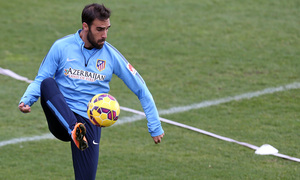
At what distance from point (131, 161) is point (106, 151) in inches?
21.5

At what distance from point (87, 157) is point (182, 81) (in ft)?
17.1

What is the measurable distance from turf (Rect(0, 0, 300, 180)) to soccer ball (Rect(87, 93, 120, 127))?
1647mm

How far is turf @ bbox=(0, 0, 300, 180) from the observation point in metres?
6.95

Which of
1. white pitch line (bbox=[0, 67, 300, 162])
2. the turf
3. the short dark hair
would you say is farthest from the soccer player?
white pitch line (bbox=[0, 67, 300, 162])

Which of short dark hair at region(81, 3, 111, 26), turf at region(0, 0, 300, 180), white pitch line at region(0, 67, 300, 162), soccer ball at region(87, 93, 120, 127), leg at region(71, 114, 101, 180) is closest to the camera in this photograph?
soccer ball at region(87, 93, 120, 127)

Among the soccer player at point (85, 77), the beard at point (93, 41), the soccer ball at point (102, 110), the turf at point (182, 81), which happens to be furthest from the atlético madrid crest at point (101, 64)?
the turf at point (182, 81)

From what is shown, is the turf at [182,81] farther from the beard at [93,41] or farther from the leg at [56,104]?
the beard at [93,41]

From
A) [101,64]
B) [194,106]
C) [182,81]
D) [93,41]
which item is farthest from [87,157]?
[182,81]

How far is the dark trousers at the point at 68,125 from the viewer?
5.10 m

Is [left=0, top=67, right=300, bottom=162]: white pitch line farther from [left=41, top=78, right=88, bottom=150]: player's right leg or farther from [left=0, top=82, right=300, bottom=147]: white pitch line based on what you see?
[left=41, top=78, right=88, bottom=150]: player's right leg

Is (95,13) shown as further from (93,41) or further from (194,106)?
(194,106)

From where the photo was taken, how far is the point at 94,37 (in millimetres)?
5316

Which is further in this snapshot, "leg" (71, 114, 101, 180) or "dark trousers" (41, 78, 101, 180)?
"leg" (71, 114, 101, 180)

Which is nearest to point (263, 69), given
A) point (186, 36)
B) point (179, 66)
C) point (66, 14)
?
point (179, 66)
